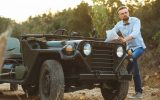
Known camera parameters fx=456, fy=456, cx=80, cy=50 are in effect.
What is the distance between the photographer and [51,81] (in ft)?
23.0

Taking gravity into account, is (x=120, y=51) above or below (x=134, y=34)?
below

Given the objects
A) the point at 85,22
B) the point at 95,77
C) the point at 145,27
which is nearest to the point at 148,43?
the point at 145,27

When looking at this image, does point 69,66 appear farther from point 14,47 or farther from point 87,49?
point 14,47

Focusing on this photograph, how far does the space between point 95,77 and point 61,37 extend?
1.32 metres

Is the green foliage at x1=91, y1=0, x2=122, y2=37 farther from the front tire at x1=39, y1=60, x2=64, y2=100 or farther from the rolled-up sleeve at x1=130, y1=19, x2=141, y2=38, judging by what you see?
the front tire at x1=39, y1=60, x2=64, y2=100

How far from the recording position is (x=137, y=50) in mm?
8094

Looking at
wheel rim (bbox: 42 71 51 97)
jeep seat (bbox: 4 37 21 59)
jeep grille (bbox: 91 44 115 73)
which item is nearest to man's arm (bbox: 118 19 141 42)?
jeep grille (bbox: 91 44 115 73)

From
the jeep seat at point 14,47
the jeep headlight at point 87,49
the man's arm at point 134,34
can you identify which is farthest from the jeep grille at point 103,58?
the jeep seat at point 14,47

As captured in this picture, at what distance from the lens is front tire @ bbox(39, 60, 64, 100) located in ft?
22.7

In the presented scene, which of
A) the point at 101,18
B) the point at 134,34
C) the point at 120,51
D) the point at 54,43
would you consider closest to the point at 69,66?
the point at 54,43

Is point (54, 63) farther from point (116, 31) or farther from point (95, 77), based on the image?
point (116, 31)

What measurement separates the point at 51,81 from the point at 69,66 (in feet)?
2.18

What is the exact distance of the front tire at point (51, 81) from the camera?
22.7ft

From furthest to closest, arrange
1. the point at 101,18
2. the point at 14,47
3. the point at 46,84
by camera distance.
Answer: the point at 101,18 → the point at 14,47 → the point at 46,84
